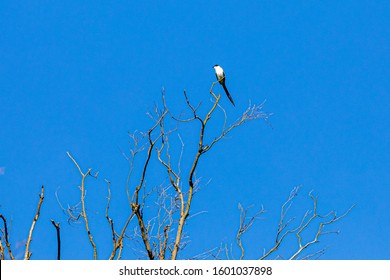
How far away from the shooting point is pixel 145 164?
19.5 feet

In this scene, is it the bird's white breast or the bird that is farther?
the bird's white breast

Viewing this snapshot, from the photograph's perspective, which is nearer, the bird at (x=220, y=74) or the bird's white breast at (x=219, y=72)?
the bird at (x=220, y=74)
